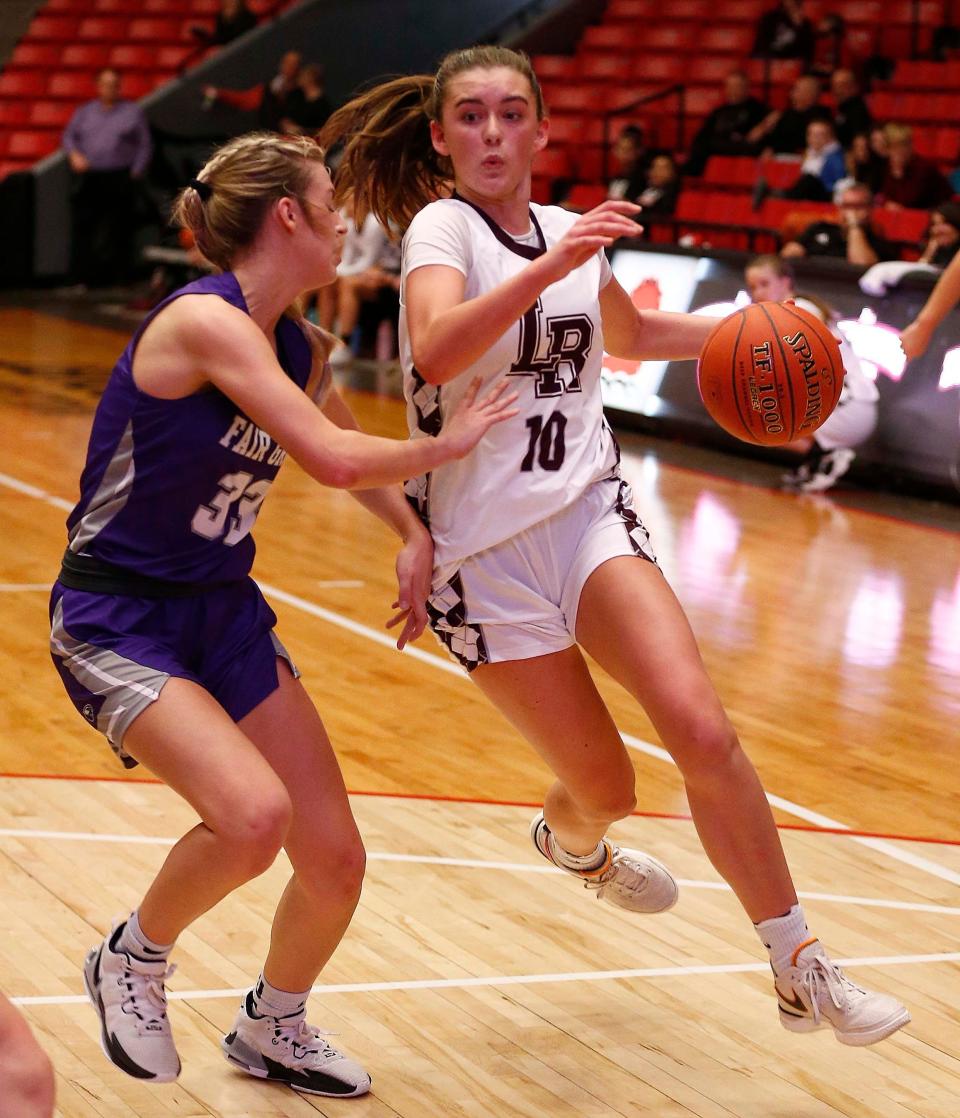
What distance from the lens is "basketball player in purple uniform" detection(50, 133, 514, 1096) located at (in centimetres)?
305

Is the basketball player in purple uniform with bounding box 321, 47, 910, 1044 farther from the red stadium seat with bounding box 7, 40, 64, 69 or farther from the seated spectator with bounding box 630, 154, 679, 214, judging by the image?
the red stadium seat with bounding box 7, 40, 64, 69

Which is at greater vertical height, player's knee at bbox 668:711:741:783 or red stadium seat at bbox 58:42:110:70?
red stadium seat at bbox 58:42:110:70

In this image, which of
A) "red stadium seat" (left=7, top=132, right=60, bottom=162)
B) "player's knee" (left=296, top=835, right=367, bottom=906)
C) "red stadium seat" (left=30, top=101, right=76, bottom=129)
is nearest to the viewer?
"player's knee" (left=296, top=835, right=367, bottom=906)

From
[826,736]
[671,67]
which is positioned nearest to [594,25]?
[671,67]

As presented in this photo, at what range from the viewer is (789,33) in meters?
16.0

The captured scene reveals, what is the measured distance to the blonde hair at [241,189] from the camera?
318 centimetres

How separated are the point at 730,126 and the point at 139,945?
13.0 m

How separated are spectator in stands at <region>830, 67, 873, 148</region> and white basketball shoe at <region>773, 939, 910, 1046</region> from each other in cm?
1150

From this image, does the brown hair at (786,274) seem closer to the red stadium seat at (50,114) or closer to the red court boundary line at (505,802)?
the red court boundary line at (505,802)

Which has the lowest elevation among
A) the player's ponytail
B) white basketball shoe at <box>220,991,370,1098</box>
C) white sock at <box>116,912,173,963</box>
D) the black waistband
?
white basketball shoe at <box>220,991,370,1098</box>

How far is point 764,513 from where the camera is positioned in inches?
367

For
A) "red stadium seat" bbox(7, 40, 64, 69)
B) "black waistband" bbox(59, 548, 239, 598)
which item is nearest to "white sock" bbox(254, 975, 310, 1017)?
"black waistband" bbox(59, 548, 239, 598)

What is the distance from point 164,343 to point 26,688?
3305 mm

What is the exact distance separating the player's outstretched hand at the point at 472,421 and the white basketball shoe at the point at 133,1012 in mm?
1051
